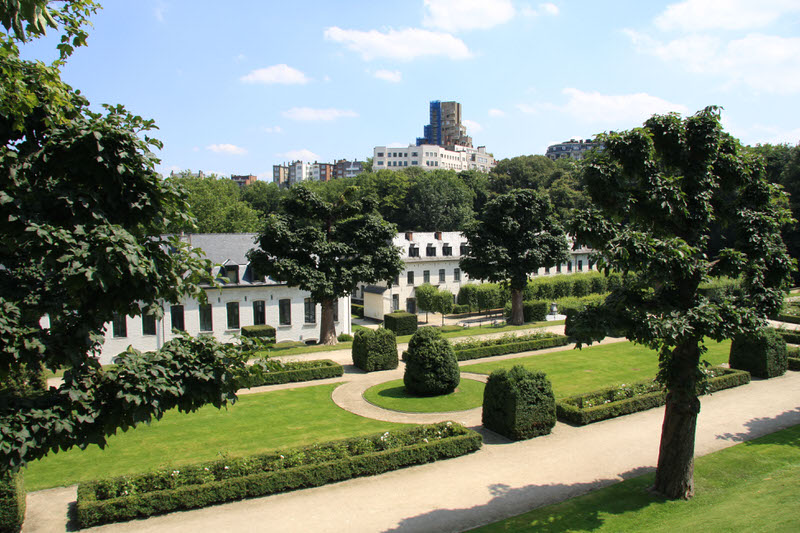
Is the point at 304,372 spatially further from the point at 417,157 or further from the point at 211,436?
the point at 417,157

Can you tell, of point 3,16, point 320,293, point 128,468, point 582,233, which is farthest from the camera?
point 320,293

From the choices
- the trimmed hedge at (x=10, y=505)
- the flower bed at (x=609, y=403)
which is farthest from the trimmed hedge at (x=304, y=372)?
the trimmed hedge at (x=10, y=505)

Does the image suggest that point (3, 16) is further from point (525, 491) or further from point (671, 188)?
point (525, 491)

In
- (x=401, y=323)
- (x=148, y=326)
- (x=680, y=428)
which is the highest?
(x=148, y=326)

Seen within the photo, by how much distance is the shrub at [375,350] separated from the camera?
27.4 metres

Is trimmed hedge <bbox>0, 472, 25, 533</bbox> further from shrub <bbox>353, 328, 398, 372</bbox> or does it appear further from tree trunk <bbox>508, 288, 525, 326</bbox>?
tree trunk <bbox>508, 288, 525, 326</bbox>

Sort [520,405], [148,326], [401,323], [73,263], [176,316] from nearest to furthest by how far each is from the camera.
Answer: [73,263], [520,405], [148,326], [176,316], [401,323]

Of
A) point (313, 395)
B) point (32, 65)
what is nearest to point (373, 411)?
point (313, 395)

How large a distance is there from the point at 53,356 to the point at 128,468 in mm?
9786

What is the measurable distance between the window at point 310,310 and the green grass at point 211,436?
15.8 meters

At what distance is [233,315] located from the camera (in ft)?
118

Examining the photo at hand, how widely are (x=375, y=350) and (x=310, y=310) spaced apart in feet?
42.1

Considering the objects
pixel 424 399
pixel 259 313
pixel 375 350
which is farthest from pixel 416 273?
pixel 424 399

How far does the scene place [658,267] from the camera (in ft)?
36.8
